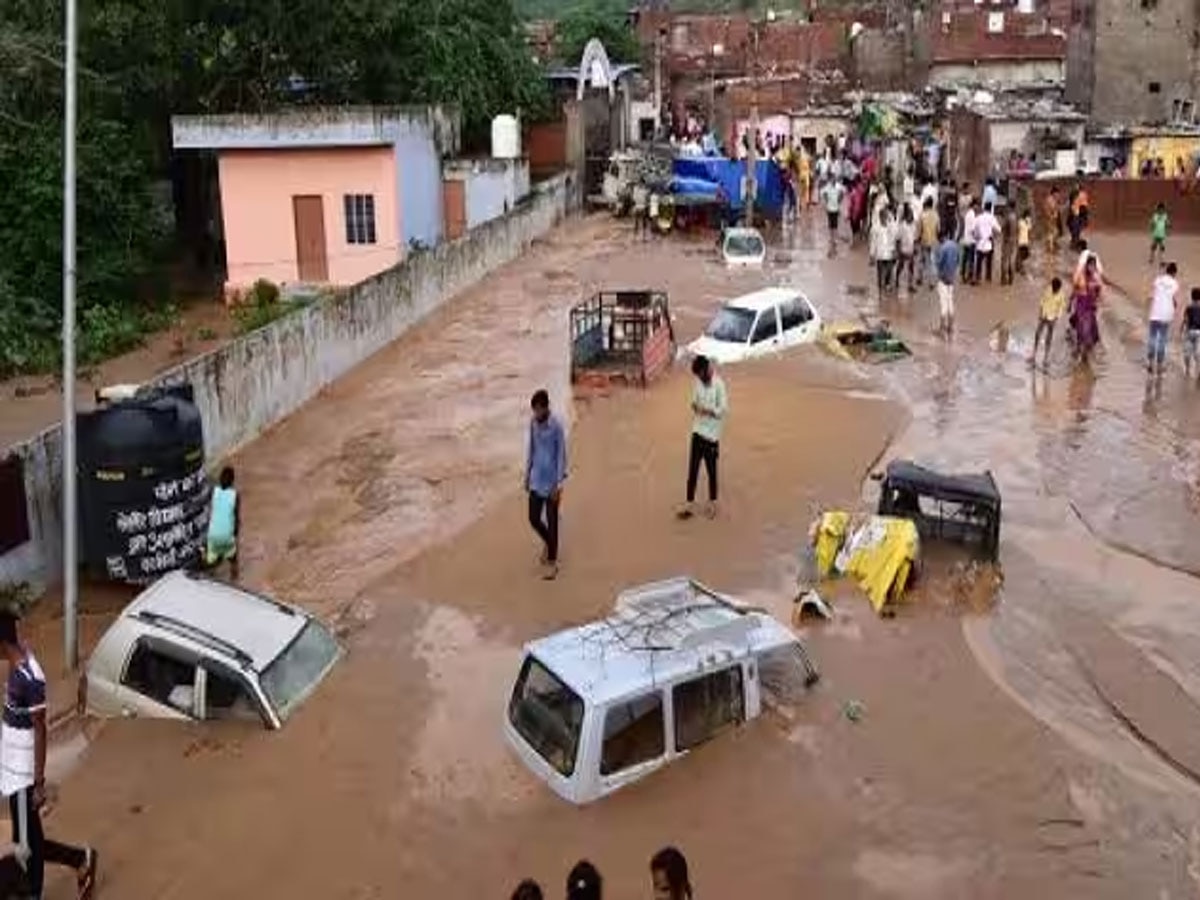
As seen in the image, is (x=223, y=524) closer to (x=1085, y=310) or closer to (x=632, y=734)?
(x=632, y=734)

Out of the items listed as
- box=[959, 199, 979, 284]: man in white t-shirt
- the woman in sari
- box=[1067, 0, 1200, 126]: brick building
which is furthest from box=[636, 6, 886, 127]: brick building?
the woman in sari

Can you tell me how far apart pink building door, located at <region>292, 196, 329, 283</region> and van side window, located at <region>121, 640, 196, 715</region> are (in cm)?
2092

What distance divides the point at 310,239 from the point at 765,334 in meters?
13.0

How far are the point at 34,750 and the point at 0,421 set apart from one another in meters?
15.6

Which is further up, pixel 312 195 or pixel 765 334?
pixel 312 195

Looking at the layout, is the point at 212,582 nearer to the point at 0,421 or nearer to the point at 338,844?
the point at 338,844

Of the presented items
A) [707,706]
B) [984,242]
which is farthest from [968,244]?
[707,706]

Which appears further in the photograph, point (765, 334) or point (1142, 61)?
point (1142, 61)

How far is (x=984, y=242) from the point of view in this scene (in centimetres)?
2633

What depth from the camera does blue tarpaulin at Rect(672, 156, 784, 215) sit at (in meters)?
35.8

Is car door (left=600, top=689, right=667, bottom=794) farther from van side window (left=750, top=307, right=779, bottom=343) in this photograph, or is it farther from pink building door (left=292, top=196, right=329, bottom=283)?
pink building door (left=292, top=196, right=329, bottom=283)

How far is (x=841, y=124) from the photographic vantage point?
48.9 m

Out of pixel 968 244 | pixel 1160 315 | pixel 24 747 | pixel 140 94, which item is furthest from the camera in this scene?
pixel 140 94

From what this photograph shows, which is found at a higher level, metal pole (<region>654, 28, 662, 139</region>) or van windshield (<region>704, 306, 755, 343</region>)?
metal pole (<region>654, 28, 662, 139</region>)
